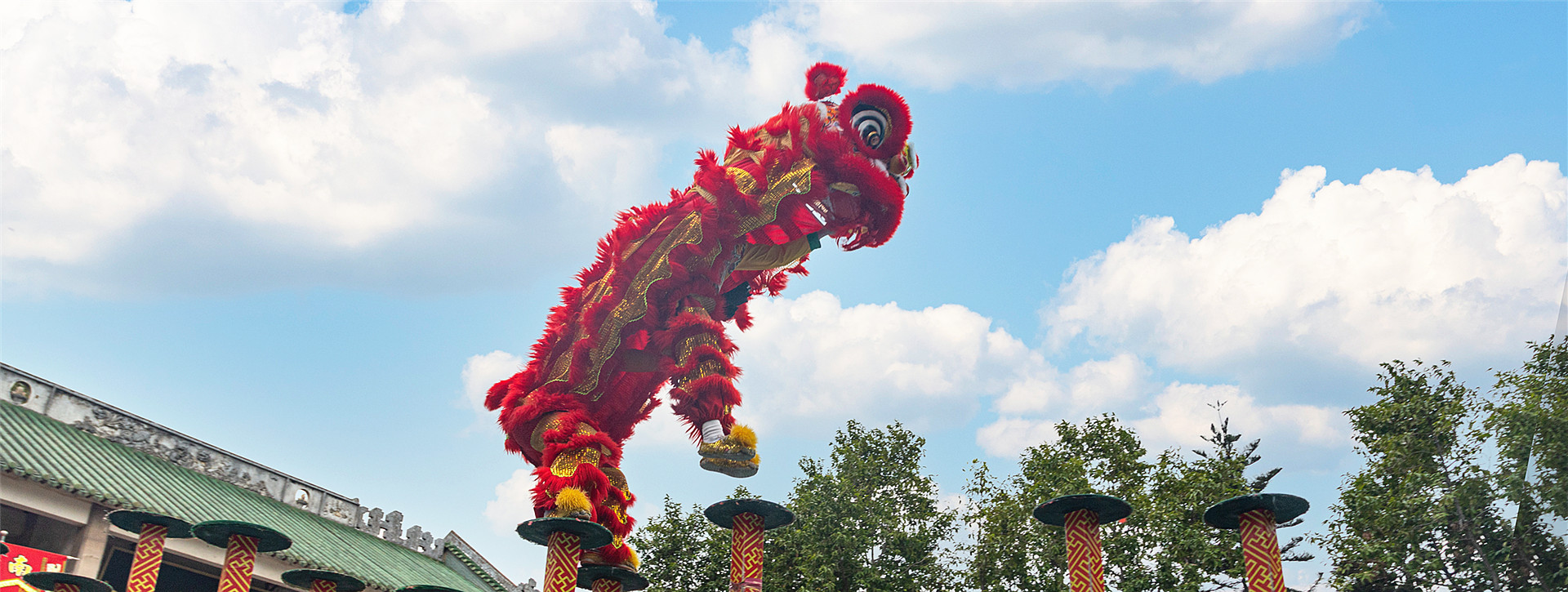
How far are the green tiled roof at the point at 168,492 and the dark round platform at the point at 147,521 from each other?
206cm

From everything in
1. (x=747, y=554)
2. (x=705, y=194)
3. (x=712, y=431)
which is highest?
(x=705, y=194)

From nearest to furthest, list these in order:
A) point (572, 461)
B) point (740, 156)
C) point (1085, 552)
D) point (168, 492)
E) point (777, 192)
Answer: point (1085, 552), point (572, 461), point (777, 192), point (740, 156), point (168, 492)

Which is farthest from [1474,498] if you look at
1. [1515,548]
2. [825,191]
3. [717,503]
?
[717,503]

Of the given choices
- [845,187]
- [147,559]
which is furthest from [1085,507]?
[147,559]

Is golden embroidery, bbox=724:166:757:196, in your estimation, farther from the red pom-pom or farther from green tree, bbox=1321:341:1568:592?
green tree, bbox=1321:341:1568:592

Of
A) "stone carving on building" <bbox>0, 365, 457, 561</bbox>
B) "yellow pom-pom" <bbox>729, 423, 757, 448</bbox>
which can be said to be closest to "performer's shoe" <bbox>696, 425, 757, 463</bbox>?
"yellow pom-pom" <bbox>729, 423, 757, 448</bbox>

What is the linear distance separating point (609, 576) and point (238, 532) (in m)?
3.47

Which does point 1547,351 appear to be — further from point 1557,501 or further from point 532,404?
point 532,404

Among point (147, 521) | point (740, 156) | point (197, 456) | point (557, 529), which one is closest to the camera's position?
point (557, 529)

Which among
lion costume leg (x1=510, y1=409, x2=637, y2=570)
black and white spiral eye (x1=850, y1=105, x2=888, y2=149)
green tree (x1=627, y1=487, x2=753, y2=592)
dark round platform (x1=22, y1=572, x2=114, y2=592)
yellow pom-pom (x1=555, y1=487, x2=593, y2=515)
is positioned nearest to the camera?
dark round platform (x1=22, y1=572, x2=114, y2=592)

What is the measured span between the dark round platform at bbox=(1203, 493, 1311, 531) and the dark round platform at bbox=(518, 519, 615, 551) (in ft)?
16.6

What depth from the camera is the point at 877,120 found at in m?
11.8

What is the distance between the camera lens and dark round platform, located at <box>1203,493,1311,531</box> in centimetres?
865

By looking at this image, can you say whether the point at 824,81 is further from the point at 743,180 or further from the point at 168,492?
the point at 168,492
